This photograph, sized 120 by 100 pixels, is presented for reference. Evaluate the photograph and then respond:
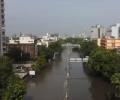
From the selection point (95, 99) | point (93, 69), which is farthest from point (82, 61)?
point (95, 99)

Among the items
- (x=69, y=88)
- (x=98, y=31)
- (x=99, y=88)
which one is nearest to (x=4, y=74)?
(x=69, y=88)

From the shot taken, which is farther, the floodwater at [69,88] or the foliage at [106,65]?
the foliage at [106,65]

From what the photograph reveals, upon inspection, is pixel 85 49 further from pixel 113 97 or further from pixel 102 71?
pixel 113 97

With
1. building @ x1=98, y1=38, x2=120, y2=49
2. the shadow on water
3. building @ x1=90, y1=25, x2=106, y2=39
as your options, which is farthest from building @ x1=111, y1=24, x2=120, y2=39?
the shadow on water

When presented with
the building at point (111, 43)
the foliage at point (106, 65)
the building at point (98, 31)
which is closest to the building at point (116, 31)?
the building at point (111, 43)

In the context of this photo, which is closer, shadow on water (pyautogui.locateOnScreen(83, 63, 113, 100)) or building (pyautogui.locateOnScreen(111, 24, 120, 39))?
shadow on water (pyautogui.locateOnScreen(83, 63, 113, 100))

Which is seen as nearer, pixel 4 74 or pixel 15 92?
pixel 15 92

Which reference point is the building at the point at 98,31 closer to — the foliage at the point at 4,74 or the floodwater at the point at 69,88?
the floodwater at the point at 69,88

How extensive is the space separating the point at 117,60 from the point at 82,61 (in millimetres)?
9324

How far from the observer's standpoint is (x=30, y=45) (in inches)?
1102

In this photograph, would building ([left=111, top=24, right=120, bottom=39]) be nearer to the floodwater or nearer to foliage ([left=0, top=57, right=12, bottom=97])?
the floodwater

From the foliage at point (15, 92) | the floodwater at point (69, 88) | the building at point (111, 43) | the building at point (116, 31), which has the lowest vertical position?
the floodwater at point (69, 88)

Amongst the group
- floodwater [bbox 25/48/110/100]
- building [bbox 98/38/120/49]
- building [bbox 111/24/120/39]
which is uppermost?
building [bbox 111/24/120/39]

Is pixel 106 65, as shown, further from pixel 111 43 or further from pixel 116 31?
pixel 116 31
